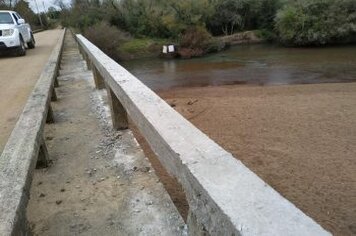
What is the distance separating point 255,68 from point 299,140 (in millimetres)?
17934

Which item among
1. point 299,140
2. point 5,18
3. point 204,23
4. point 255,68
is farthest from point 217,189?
point 204,23

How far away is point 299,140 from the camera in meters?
9.60

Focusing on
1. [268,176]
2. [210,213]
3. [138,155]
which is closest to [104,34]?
[268,176]

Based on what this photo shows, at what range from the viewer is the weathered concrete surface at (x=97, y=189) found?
9.96ft

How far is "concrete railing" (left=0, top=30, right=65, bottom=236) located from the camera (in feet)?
7.25

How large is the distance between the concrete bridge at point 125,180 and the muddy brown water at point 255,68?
17.2 meters

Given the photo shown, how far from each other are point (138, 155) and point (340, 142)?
670 centimetres

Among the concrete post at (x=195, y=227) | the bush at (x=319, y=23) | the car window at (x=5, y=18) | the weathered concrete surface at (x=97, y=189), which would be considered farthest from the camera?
the bush at (x=319, y=23)

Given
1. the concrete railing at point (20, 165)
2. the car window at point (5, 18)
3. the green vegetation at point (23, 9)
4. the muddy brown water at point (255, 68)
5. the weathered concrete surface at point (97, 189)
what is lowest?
the muddy brown water at point (255, 68)

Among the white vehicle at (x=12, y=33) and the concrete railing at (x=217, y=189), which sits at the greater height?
the concrete railing at (x=217, y=189)

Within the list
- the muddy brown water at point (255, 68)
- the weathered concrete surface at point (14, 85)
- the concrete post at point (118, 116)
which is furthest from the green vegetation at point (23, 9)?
the concrete post at point (118, 116)

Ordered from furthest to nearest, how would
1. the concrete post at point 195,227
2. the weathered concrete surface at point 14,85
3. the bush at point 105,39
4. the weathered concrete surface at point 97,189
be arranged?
the bush at point 105,39
the weathered concrete surface at point 14,85
the weathered concrete surface at point 97,189
the concrete post at point 195,227

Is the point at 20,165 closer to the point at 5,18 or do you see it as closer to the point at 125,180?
the point at 125,180

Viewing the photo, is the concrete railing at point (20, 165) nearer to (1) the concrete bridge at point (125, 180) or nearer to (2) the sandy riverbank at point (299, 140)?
(1) the concrete bridge at point (125, 180)
